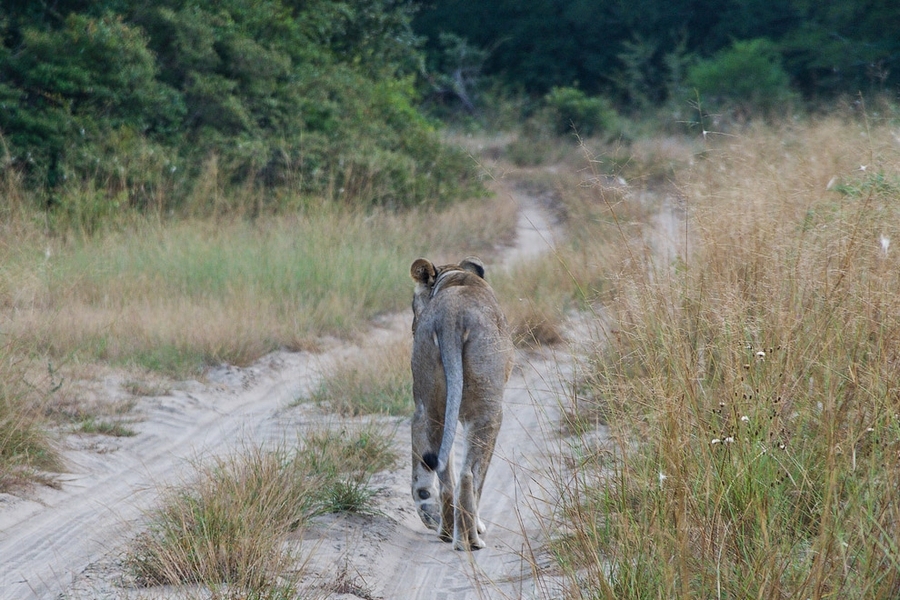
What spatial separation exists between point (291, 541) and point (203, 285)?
19.8 ft

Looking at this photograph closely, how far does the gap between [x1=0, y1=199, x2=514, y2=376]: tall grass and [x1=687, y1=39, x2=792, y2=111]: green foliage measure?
18569 millimetres

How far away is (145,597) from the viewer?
3572 mm

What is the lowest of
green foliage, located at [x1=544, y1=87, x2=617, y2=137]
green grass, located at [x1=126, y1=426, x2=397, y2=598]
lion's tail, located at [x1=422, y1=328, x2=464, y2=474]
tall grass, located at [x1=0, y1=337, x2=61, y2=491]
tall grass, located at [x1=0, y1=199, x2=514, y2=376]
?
green foliage, located at [x1=544, y1=87, x2=617, y2=137]

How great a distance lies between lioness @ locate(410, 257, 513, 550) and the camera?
4.50m

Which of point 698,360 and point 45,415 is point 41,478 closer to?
point 45,415

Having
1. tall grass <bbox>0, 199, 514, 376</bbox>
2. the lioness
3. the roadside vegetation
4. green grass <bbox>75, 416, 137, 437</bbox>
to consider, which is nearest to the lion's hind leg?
the lioness

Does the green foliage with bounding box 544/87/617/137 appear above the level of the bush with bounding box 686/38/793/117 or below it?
below

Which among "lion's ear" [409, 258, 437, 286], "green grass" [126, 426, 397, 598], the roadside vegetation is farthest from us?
"lion's ear" [409, 258, 437, 286]

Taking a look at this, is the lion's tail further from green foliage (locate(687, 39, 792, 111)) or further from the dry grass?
green foliage (locate(687, 39, 792, 111))

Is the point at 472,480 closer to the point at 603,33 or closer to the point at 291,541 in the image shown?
the point at 291,541

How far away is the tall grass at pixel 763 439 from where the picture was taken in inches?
118

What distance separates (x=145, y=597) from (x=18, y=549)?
119 cm

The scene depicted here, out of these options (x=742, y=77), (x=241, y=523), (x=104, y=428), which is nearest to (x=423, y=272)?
(x=241, y=523)

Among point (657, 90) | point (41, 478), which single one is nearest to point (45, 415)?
point (41, 478)
